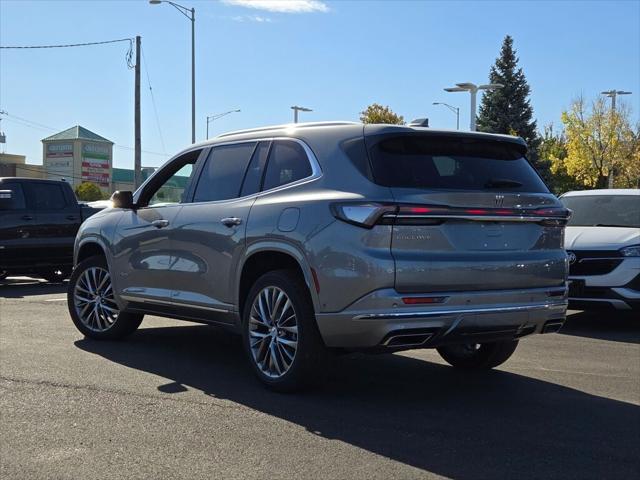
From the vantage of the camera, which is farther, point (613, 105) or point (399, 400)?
point (613, 105)

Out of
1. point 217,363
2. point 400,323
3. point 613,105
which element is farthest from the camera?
point 613,105

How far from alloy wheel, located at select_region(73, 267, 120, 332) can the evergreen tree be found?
4999cm

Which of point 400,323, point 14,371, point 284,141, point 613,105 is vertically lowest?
point 14,371

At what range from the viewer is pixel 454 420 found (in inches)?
187

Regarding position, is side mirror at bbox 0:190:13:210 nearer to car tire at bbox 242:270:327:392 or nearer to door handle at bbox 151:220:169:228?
door handle at bbox 151:220:169:228

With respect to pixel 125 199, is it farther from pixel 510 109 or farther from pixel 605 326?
pixel 510 109

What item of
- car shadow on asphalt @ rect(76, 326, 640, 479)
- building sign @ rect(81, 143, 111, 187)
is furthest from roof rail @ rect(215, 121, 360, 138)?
building sign @ rect(81, 143, 111, 187)

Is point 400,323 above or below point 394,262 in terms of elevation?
below

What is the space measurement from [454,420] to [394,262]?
41.8 inches

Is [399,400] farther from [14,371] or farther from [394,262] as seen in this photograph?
[14,371]

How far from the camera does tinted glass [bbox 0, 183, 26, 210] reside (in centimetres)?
1339

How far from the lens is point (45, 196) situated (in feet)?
A: 45.5

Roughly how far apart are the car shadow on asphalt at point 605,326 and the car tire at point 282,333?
4319 mm

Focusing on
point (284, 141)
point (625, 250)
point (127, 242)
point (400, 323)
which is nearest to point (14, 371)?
point (127, 242)
